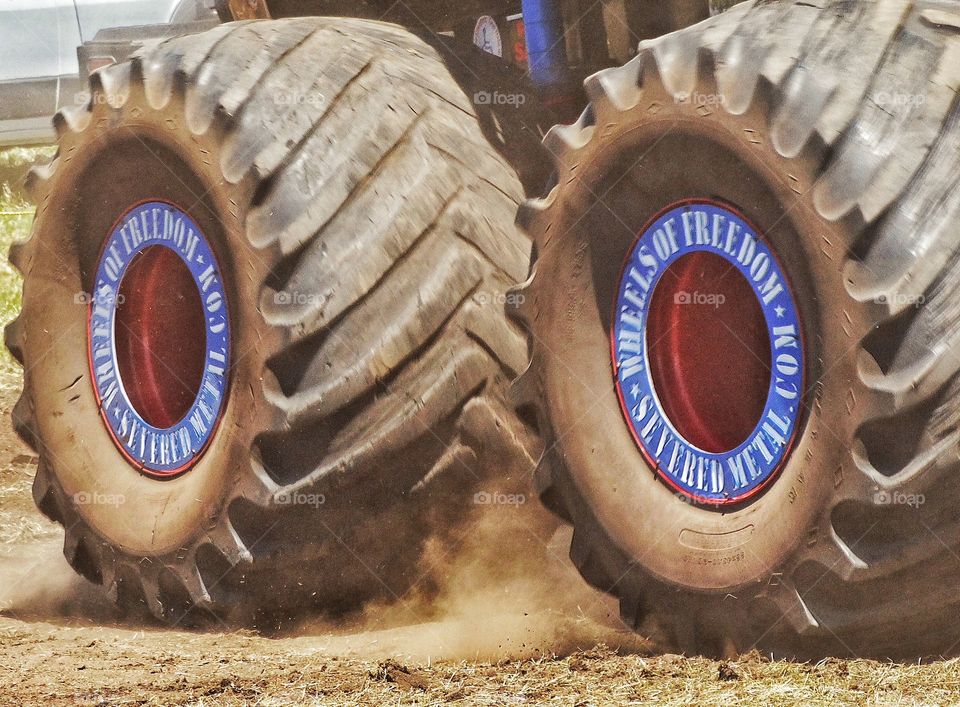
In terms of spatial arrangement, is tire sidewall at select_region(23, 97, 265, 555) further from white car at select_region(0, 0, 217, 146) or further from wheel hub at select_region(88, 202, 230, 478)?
white car at select_region(0, 0, 217, 146)

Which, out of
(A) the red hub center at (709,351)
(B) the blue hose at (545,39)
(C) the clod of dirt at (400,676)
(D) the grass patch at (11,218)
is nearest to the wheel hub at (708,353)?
(A) the red hub center at (709,351)

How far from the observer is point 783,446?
8.21 feet

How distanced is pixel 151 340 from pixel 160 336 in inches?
1.7

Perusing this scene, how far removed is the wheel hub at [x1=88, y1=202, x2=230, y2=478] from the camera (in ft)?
11.5

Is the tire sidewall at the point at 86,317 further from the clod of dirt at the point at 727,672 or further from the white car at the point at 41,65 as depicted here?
the white car at the point at 41,65

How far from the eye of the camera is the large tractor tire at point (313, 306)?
3.10m

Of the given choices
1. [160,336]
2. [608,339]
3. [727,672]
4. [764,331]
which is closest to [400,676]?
[727,672]

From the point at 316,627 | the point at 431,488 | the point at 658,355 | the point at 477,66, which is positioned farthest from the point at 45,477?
the point at 658,355

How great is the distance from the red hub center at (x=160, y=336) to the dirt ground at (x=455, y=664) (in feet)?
2.06

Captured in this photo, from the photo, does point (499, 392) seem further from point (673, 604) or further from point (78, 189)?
point (78, 189)

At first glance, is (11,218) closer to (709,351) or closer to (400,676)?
(400,676)

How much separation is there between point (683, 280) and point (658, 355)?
18 cm

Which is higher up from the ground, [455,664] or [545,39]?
[545,39]

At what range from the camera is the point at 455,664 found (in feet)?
9.62
